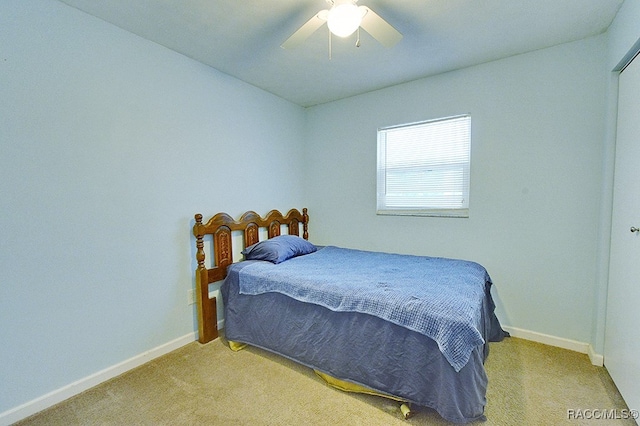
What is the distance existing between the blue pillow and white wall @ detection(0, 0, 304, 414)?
499mm

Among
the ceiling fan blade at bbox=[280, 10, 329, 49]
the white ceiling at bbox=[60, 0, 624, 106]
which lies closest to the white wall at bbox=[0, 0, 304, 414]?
the white ceiling at bbox=[60, 0, 624, 106]

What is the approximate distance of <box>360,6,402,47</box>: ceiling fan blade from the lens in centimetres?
154

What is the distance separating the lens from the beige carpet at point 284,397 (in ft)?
5.01

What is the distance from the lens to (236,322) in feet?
7.47

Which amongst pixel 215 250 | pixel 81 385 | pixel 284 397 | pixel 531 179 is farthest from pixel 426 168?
pixel 81 385

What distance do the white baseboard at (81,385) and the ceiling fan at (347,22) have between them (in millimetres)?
2400

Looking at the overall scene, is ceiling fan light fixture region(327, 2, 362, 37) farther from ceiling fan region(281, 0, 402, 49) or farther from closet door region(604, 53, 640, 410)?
closet door region(604, 53, 640, 410)

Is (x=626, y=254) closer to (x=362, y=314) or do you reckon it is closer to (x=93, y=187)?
(x=362, y=314)

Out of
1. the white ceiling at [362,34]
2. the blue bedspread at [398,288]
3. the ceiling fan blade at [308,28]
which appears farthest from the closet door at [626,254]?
the ceiling fan blade at [308,28]

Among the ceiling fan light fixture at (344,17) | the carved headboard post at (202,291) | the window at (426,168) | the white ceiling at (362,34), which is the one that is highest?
the white ceiling at (362,34)

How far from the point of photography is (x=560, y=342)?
7.25ft

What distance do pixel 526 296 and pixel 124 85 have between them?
11.5 ft

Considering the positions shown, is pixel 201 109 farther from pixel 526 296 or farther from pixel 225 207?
pixel 526 296

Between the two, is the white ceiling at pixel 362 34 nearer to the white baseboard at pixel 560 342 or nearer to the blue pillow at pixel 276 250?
the blue pillow at pixel 276 250
